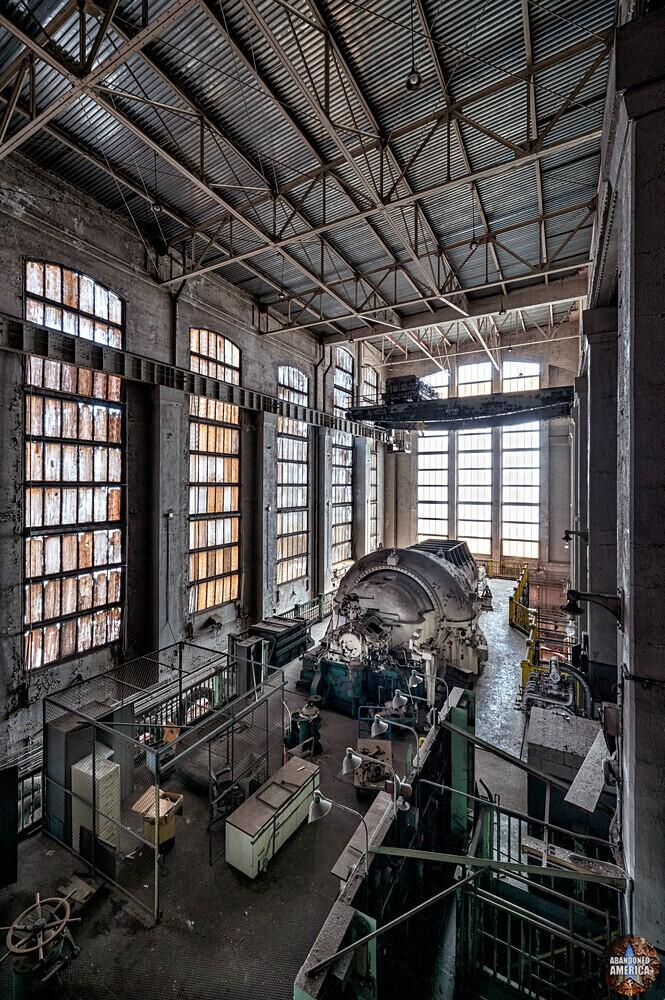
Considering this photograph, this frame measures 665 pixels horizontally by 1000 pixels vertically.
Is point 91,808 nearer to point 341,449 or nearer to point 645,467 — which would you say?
point 645,467

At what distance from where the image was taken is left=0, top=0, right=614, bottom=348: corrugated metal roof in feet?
21.2

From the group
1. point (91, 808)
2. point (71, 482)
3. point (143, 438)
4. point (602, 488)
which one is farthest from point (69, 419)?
point (602, 488)

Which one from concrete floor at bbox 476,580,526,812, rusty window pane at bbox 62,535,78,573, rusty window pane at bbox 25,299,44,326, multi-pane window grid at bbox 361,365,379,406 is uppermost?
multi-pane window grid at bbox 361,365,379,406

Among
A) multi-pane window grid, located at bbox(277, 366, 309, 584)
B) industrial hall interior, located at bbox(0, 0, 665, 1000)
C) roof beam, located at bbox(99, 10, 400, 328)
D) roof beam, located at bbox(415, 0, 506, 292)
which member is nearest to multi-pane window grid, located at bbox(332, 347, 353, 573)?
multi-pane window grid, located at bbox(277, 366, 309, 584)

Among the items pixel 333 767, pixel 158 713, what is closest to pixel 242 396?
pixel 158 713

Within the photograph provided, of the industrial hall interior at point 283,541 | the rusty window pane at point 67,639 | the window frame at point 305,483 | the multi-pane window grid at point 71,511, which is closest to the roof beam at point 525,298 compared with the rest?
the industrial hall interior at point 283,541

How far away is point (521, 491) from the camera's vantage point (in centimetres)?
2200

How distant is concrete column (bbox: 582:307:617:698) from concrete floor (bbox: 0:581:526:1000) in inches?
182

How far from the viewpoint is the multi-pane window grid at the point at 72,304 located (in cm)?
856

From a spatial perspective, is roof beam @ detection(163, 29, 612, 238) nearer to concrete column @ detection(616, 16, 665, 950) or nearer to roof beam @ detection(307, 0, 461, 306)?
roof beam @ detection(307, 0, 461, 306)

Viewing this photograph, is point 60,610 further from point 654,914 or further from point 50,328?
point 654,914

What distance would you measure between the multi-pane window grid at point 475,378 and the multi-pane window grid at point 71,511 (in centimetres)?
1833

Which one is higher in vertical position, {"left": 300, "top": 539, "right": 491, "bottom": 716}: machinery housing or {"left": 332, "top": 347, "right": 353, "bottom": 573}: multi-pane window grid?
{"left": 332, "top": 347, "right": 353, "bottom": 573}: multi-pane window grid

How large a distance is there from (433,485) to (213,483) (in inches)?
582
